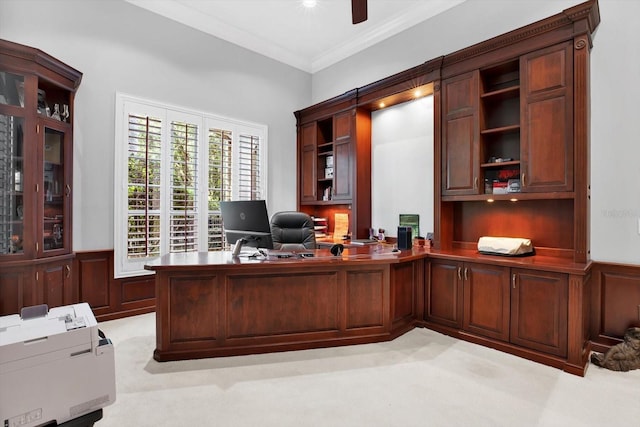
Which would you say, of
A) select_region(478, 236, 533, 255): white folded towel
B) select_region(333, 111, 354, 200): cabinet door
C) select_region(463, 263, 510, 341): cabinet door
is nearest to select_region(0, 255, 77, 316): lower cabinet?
select_region(333, 111, 354, 200): cabinet door

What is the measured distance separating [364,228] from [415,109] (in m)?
1.82

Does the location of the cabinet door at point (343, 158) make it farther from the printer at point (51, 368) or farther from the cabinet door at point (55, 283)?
the printer at point (51, 368)

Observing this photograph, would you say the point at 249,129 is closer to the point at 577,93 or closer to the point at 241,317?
the point at 241,317

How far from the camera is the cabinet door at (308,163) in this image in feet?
18.1

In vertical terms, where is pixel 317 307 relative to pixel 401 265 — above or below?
below

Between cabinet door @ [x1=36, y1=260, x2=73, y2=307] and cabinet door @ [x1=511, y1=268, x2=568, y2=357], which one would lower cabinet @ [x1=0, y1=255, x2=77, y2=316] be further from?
Result: cabinet door @ [x1=511, y1=268, x2=568, y2=357]

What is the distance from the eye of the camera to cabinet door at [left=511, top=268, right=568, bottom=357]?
2.67m

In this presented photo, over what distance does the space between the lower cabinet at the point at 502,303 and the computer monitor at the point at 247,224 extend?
192 cm

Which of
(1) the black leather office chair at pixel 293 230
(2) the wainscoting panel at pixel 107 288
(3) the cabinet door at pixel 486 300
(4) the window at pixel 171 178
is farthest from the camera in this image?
(1) the black leather office chair at pixel 293 230

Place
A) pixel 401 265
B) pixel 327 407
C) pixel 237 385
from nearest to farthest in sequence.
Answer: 1. pixel 327 407
2. pixel 237 385
3. pixel 401 265

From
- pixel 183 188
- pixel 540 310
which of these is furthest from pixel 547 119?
pixel 183 188

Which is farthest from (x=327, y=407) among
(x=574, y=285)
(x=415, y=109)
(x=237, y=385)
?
(x=415, y=109)

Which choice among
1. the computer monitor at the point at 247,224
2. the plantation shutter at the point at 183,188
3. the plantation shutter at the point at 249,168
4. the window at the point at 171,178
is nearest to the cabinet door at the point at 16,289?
the window at the point at 171,178

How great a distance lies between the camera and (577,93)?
2.81m
